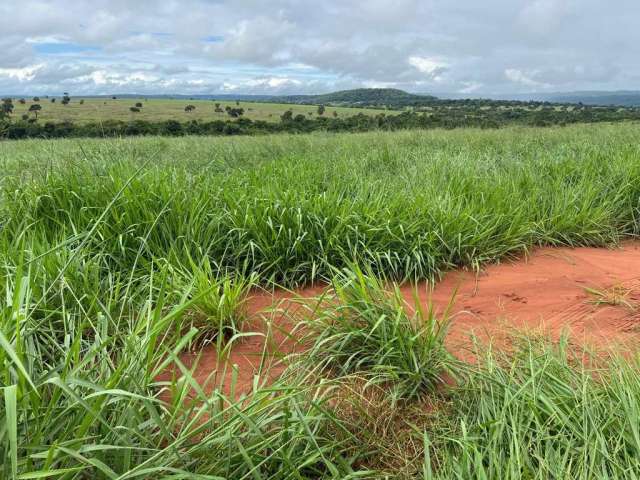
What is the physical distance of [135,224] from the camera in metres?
2.80

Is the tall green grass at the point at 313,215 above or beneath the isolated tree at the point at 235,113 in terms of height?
beneath

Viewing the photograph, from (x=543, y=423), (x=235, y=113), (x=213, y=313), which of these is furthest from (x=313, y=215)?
(x=235, y=113)

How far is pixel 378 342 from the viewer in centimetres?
194

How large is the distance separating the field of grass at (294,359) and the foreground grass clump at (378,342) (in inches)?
0.4

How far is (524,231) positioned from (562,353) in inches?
74.4

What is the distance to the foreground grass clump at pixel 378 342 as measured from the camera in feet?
5.97

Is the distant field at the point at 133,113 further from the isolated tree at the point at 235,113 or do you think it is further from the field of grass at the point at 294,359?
the field of grass at the point at 294,359

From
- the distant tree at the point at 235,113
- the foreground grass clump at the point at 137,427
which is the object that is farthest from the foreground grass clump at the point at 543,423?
the distant tree at the point at 235,113

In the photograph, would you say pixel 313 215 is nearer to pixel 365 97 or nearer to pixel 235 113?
pixel 235 113

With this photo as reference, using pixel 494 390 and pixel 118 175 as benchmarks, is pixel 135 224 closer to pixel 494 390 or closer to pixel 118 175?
pixel 118 175

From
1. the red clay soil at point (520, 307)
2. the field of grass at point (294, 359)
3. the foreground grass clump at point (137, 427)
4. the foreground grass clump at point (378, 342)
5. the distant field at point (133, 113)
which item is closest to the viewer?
the foreground grass clump at point (137, 427)

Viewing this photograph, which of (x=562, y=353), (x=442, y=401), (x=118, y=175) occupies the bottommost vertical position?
(x=442, y=401)

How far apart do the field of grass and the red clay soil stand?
0.14 meters

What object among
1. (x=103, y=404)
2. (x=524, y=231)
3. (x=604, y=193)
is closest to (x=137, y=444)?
(x=103, y=404)
